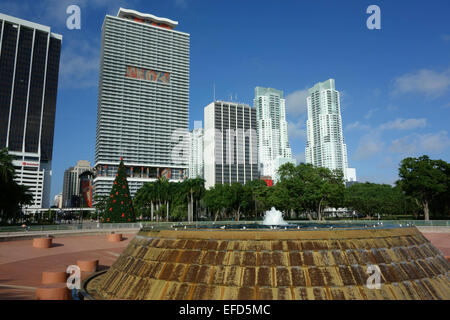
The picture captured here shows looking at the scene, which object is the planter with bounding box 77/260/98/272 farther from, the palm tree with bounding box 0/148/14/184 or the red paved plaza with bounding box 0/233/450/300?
the palm tree with bounding box 0/148/14/184

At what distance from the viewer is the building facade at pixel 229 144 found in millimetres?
182750

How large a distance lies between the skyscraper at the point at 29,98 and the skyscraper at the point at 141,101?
178 feet

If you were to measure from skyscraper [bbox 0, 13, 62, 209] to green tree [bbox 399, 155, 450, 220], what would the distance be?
18087cm

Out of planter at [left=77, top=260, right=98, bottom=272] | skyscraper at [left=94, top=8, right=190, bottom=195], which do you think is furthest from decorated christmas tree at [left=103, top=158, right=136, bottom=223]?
skyscraper at [left=94, top=8, right=190, bottom=195]

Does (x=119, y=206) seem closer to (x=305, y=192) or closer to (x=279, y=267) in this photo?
(x=305, y=192)

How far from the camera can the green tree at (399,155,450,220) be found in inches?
2057

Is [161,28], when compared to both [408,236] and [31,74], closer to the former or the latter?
[31,74]

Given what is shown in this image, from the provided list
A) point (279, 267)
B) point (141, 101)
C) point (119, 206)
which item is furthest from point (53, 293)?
point (141, 101)

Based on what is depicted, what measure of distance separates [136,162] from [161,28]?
76.3 m

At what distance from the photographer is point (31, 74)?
17425cm

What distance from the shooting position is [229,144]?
185m

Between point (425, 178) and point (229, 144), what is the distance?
137456mm

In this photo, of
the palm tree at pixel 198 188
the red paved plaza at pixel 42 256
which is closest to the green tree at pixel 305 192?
the palm tree at pixel 198 188
